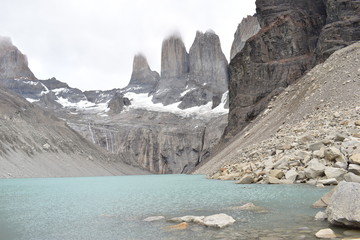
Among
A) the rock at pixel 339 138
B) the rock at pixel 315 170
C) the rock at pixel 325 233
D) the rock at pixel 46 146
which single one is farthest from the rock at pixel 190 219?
the rock at pixel 46 146

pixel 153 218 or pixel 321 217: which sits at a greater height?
pixel 321 217

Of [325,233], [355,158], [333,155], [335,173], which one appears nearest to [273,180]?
[333,155]

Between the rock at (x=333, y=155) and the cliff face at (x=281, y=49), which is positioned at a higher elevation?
the cliff face at (x=281, y=49)

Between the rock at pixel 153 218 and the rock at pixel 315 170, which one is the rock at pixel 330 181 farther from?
the rock at pixel 153 218

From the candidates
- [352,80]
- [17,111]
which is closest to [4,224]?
[352,80]

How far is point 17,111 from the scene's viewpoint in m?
98.7

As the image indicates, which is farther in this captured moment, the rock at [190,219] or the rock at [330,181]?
the rock at [330,181]

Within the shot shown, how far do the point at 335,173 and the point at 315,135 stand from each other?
8.81 m

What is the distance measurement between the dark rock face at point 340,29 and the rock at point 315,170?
145 ft

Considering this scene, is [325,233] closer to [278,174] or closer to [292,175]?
[292,175]

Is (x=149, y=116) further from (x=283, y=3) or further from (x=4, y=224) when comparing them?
(x=4, y=224)

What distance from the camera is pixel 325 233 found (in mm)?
9281

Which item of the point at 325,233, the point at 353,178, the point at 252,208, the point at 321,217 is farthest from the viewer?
the point at 353,178

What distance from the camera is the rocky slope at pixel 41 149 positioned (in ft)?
243
